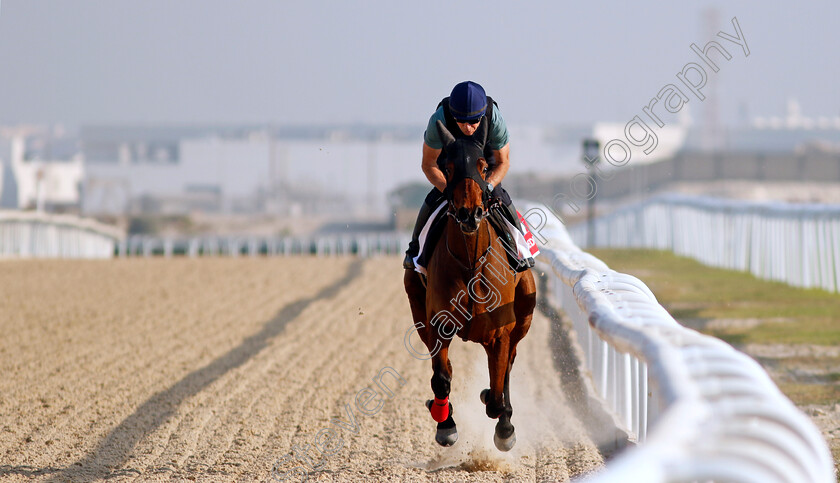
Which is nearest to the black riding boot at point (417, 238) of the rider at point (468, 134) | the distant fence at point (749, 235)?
the rider at point (468, 134)

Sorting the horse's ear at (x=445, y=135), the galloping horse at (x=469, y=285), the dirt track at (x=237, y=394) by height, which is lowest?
the dirt track at (x=237, y=394)

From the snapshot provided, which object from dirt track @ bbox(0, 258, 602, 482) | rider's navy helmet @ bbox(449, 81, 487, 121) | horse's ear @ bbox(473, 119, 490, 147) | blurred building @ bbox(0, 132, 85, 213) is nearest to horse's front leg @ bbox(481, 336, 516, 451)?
dirt track @ bbox(0, 258, 602, 482)

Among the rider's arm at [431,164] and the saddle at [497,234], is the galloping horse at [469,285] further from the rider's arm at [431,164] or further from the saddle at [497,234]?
the rider's arm at [431,164]

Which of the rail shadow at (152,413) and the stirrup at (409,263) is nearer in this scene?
the rail shadow at (152,413)

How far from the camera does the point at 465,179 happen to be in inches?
191

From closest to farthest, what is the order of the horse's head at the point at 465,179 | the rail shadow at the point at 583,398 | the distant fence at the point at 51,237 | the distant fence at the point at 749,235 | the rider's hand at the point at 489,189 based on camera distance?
the horse's head at the point at 465,179 → the rider's hand at the point at 489,189 → the rail shadow at the point at 583,398 → the distant fence at the point at 749,235 → the distant fence at the point at 51,237

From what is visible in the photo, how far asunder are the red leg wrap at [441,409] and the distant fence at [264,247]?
25.2 m

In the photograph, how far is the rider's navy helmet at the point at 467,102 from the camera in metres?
5.21

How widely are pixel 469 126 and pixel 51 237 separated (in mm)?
24849

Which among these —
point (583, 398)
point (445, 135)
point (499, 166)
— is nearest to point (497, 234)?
point (499, 166)

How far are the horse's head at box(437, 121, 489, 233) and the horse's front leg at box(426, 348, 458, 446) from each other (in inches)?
38.2

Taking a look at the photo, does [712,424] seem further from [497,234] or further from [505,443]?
[505,443]

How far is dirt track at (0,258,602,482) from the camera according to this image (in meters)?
5.45

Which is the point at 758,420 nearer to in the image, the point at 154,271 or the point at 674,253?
the point at 154,271
